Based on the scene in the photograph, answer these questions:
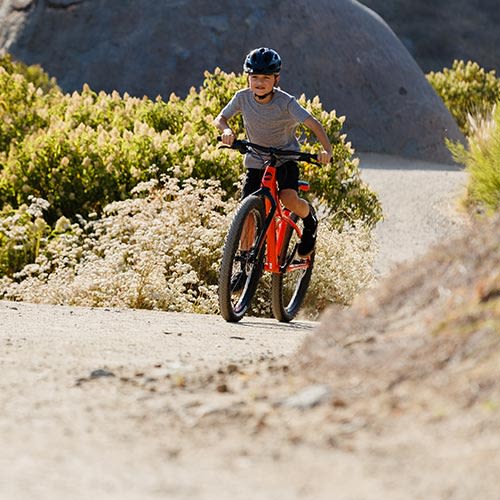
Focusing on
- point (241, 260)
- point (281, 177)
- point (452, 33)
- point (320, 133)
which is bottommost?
point (241, 260)

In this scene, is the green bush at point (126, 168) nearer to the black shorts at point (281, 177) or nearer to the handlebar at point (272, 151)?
the black shorts at point (281, 177)

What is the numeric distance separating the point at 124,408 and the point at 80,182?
24.4ft

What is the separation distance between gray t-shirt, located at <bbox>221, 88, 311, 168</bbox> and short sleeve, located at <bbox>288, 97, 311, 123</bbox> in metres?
0.01

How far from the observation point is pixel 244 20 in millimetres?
21688

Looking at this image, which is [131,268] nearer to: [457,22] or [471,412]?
[471,412]

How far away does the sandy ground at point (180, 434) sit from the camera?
3.76 metres

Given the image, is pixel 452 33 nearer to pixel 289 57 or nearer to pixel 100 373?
pixel 289 57

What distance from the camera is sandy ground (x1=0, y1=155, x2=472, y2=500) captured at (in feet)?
12.3

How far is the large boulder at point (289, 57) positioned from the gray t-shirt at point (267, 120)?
41.0 feet

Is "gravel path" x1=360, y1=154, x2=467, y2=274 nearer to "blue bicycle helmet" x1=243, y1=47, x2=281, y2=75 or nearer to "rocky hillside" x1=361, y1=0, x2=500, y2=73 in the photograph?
"blue bicycle helmet" x1=243, y1=47, x2=281, y2=75

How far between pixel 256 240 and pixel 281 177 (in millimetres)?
520

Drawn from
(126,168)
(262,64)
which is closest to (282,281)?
(262,64)

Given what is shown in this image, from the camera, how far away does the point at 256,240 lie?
842cm

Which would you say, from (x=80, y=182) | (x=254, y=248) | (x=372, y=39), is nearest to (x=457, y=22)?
→ (x=372, y=39)
